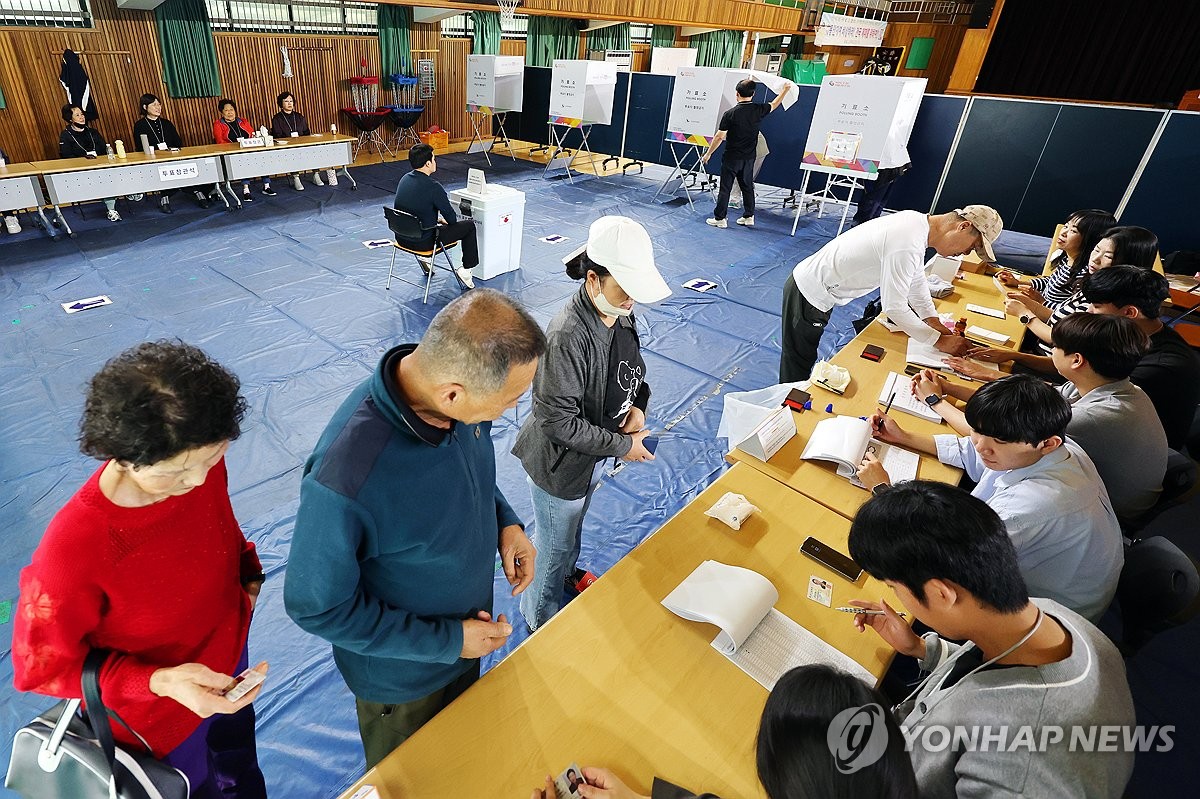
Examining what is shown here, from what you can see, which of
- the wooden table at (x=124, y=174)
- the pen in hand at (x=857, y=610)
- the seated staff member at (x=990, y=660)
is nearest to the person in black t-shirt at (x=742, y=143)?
the wooden table at (x=124, y=174)

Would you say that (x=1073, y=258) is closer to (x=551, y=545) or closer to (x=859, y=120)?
(x=859, y=120)

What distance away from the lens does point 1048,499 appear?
5.12 feet

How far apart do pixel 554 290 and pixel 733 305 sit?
170 cm

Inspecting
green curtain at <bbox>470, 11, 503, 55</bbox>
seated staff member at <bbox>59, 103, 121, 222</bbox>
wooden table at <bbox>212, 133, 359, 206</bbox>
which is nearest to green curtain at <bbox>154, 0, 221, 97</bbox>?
wooden table at <bbox>212, 133, 359, 206</bbox>

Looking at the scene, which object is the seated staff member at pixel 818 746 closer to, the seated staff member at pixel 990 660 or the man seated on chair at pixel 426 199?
the seated staff member at pixel 990 660

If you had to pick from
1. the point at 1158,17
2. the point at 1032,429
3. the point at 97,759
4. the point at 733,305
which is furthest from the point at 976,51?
the point at 97,759

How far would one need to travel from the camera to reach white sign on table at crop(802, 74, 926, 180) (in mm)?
6602

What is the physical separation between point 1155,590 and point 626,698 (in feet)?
4.91

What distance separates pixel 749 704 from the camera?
1.31m

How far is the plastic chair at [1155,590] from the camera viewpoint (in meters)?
1.55

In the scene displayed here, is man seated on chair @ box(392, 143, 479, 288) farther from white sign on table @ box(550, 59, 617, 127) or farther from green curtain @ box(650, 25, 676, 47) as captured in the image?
green curtain @ box(650, 25, 676, 47)

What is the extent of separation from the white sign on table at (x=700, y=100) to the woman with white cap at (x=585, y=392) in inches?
286

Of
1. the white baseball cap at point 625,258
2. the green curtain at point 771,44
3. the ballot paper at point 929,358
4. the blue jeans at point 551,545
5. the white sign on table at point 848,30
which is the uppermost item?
the white sign on table at point 848,30

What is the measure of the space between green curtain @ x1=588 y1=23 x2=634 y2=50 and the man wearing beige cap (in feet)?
41.1
